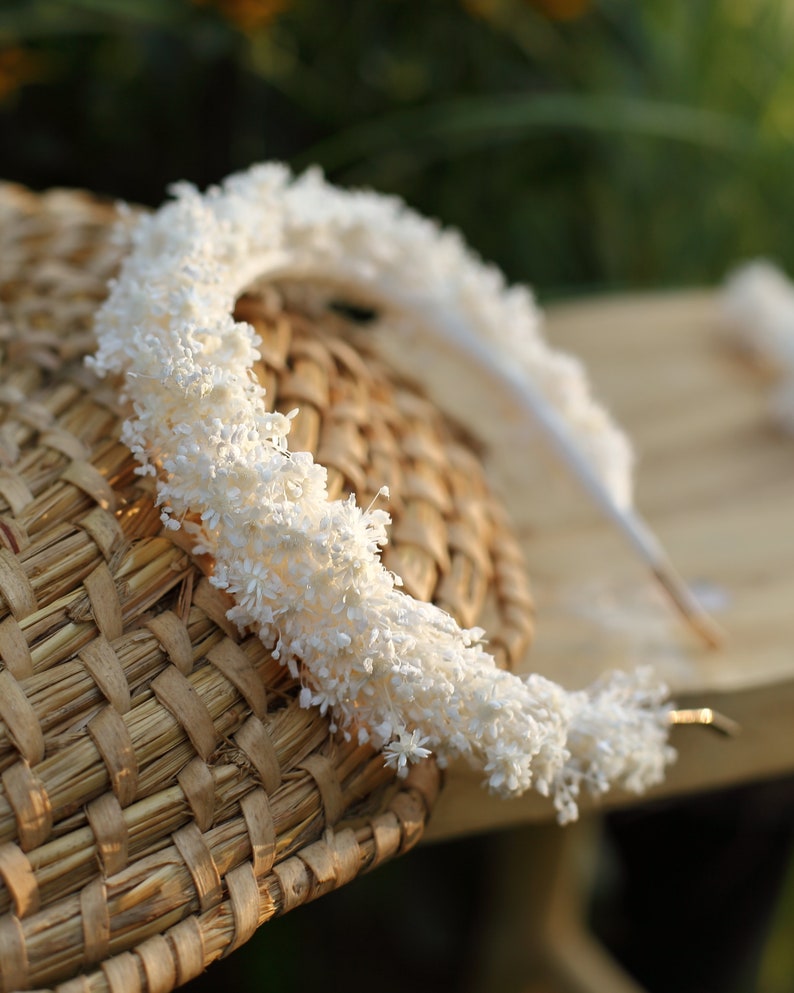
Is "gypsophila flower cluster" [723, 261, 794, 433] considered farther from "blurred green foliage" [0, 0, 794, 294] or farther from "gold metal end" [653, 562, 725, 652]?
"gold metal end" [653, 562, 725, 652]

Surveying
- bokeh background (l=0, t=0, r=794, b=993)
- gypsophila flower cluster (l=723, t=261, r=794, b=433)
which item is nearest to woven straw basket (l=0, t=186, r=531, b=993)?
gypsophila flower cluster (l=723, t=261, r=794, b=433)

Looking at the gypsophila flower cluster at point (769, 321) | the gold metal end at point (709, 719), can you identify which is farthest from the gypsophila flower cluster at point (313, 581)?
the gypsophila flower cluster at point (769, 321)

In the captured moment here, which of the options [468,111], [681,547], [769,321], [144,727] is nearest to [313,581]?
[144,727]

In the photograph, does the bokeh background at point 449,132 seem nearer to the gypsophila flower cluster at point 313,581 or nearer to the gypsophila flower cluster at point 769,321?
the gypsophila flower cluster at point 769,321

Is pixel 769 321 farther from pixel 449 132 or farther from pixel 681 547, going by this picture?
pixel 449 132

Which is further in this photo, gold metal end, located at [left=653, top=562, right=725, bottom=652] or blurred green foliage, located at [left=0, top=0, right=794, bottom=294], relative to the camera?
blurred green foliage, located at [left=0, top=0, right=794, bottom=294]

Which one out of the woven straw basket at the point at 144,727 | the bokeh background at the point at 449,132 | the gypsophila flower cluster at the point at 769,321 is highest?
the bokeh background at the point at 449,132
